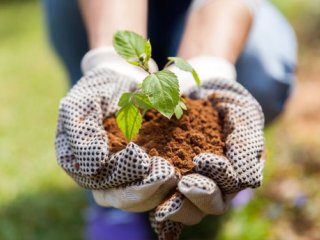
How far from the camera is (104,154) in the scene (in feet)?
3.38

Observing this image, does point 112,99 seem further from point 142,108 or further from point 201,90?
point 201,90

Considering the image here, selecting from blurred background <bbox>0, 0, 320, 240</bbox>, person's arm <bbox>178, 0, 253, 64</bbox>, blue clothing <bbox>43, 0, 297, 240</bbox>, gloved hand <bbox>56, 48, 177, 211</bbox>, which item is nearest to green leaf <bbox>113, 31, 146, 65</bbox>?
gloved hand <bbox>56, 48, 177, 211</bbox>

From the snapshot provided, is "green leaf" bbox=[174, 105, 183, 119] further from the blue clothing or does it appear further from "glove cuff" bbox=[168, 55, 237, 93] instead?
the blue clothing

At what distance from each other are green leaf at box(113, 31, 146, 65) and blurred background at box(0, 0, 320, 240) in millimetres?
878

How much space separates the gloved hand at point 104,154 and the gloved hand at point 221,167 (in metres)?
0.05

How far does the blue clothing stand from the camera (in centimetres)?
172

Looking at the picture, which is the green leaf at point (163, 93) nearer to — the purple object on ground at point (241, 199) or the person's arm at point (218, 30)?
Result: the person's arm at point (218, 30)

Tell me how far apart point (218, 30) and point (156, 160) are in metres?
0.48

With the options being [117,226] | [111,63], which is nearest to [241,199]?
[117,226]

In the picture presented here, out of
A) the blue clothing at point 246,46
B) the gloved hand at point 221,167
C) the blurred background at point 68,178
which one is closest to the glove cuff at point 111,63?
the gloved hand at point 221,167

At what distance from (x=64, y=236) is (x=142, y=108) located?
913 millimetres

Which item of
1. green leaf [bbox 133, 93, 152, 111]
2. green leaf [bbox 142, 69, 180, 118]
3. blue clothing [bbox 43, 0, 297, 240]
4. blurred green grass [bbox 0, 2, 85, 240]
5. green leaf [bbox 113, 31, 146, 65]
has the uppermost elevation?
green leaf [bbox 113, 31, 146, 65]

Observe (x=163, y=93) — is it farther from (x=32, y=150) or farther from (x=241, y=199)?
(x=32, y=150)

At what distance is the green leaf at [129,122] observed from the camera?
1.04 meters
